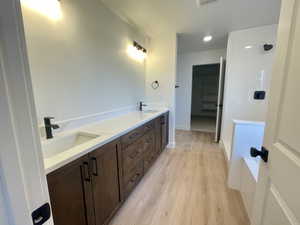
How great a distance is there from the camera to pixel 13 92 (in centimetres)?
35

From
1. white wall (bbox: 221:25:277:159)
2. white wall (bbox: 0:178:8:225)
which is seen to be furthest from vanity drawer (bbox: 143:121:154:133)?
white wall (bbox: 0:178:8:225)

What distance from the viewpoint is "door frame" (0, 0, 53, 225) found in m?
0.33

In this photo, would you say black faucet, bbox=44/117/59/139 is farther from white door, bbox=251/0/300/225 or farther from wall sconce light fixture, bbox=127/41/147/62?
wall sconce light fixture, bbox=127/41/147/62

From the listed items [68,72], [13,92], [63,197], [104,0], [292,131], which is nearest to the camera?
[13,92]

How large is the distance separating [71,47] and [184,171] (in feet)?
7.55

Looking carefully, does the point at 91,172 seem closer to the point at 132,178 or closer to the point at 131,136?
the point at 131,136

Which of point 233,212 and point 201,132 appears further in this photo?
point 201,132

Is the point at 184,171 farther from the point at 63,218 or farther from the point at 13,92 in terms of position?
the point at 13,92

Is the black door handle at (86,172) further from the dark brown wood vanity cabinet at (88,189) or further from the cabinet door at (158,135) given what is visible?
the cabinet door at (158,135)

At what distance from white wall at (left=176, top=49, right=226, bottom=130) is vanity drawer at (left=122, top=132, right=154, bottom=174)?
8.23 feet

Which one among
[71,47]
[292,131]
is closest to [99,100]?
[71,47]

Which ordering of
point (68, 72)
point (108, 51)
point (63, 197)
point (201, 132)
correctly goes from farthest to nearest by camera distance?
1. point (201, 132)
2. point (108, 51)
3. point (68, 72)
4. point (63, 197)

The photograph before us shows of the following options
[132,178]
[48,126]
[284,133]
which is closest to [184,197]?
[132,178]

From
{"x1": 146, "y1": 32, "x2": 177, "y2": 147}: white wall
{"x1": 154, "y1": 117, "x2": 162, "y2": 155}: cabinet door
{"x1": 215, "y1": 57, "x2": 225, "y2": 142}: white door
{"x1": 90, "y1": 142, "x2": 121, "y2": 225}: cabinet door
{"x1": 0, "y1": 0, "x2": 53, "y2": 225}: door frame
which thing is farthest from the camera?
{"x1": 215, "y1": 57, "x2": 225, "y2": 142}: white door
